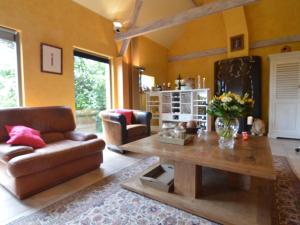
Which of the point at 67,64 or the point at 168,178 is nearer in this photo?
the point at 168,178

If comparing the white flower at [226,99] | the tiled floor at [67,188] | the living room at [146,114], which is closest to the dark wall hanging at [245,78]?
the living room at [146,114]

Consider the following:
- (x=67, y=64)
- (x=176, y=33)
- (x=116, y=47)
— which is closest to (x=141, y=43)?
(x=116, y=47)

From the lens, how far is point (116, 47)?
459cm

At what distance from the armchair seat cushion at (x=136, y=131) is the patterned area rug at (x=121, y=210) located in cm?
138

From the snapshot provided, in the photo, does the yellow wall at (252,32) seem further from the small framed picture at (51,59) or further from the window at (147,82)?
the small framed picture at (51,59)

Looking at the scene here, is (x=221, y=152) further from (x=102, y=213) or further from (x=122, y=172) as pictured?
(x=122, y=172)

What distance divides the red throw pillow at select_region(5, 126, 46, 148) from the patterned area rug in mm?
789

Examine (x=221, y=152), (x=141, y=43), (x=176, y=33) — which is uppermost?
(x=176, y=33)

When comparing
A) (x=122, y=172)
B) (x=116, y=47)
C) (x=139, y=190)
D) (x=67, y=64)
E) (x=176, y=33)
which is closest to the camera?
(x=139, y=190)

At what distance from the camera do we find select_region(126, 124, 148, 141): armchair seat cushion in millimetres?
3309

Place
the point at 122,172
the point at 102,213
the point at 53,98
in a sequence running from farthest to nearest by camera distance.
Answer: the point at 53,98
the point at 122,172
the point at 102,213

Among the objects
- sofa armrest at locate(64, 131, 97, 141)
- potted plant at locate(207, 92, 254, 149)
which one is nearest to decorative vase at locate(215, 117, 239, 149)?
potted plant at locate(207, 92, 254, 149)

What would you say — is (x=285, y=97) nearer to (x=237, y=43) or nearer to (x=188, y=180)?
(x=237, y=43)

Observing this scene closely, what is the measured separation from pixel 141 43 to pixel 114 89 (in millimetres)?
1669
